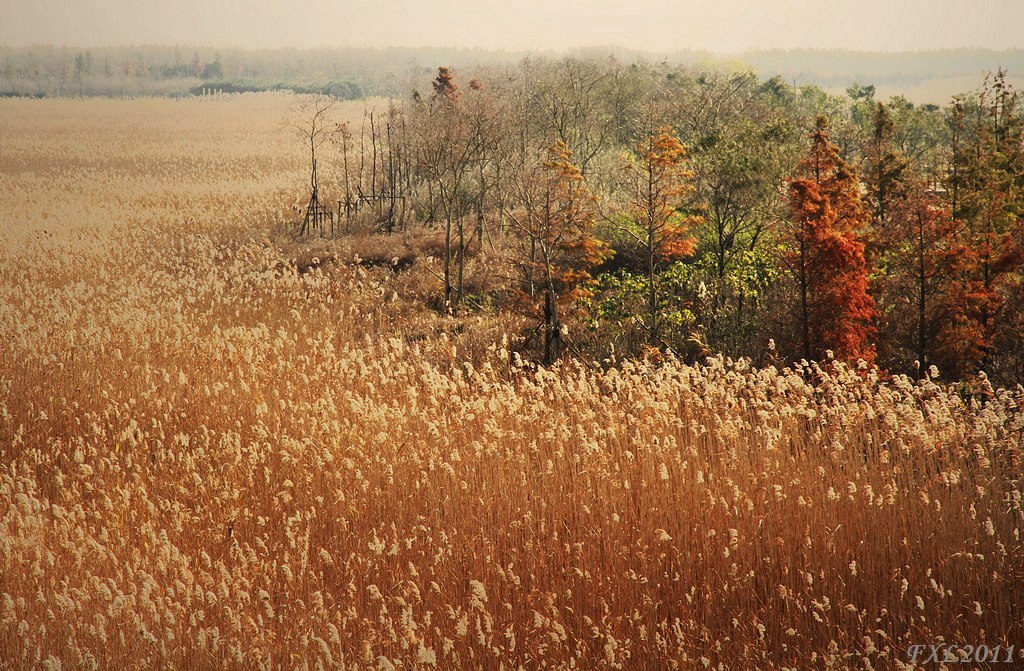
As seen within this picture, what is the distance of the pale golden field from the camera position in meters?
4.86

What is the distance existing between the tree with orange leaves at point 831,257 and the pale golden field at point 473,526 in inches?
122

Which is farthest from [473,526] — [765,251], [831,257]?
[765,251]

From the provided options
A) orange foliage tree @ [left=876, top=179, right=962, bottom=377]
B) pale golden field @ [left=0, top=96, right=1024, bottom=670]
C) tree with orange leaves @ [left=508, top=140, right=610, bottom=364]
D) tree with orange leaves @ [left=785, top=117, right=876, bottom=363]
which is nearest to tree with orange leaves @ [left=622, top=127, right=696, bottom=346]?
tree with orange leaves @ [left=508, top=140, right=610, bottom=364]

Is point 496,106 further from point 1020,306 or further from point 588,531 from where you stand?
point 588,531

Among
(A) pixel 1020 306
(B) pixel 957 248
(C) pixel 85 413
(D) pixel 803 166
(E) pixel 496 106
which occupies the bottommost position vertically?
(C) pixel 85 413

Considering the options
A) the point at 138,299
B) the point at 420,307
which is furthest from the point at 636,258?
the point at 138,299

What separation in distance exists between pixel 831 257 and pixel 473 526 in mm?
7775

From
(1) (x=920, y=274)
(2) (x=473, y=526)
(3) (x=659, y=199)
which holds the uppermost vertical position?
(3) (x=659, y=199)

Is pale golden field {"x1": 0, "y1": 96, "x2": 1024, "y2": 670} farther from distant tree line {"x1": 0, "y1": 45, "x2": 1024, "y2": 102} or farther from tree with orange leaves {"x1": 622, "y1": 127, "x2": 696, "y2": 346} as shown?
distant tree line {"x1": 0, "y1": 45, "x2": 1024, "y2": 102}

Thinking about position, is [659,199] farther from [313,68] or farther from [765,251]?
[313,68]

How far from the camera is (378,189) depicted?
3170 cm

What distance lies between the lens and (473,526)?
19.8 feet

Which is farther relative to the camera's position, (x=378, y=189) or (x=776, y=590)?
(x=378, y=189)

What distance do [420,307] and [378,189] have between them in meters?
15.3
